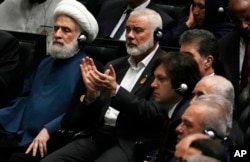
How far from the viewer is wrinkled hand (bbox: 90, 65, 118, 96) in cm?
311

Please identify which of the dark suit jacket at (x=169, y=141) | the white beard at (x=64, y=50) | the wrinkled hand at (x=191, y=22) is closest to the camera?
the dark suit jacket at (x=169, y=141)

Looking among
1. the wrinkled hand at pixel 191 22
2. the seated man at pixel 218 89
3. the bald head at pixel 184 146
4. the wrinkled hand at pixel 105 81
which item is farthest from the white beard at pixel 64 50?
the bald head at pixel 184 146

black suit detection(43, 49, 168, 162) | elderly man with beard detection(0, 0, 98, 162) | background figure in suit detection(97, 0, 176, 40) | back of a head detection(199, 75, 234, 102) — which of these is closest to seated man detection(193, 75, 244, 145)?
back of a head detection(199, 75, 234, 102)

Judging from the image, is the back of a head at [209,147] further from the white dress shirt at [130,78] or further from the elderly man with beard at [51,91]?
the elderly man with beard at [51,91]

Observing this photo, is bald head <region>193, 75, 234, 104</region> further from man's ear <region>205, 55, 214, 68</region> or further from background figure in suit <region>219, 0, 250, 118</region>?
background figure in suit <region>219, 0, 250, 118</region>

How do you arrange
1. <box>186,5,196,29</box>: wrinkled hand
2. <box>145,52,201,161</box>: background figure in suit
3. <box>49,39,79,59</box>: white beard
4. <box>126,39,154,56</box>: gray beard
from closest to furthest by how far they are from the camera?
<box>145,52,201,161</box>: background figure in suit → <box>126,39,154,56</box>: gray beard → <box>49,39,79,59</box>: white beard → <box>186,5,196,29</box>: wrinkled hand

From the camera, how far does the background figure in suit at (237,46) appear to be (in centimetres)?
342

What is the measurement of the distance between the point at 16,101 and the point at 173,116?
0.99 metres

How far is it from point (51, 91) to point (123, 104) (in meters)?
0.58

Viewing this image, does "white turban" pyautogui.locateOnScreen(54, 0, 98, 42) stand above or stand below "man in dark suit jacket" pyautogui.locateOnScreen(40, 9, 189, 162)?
above

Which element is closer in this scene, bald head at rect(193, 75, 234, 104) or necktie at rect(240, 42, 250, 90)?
bald head at rect(193, 75, 234, 104)

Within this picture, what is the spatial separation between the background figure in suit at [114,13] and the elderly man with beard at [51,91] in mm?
535

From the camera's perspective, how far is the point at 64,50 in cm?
364

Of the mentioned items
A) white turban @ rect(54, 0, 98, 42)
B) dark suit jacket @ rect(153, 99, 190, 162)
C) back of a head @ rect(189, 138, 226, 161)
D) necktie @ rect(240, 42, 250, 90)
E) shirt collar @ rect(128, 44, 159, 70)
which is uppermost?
white turban @ rect(54, 0, 98, 42)
